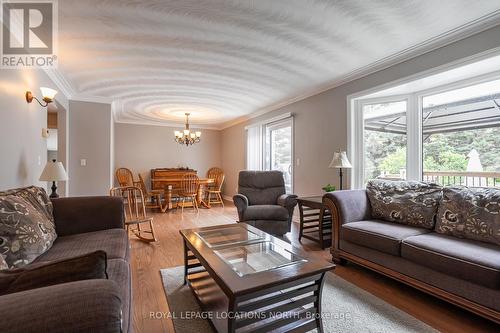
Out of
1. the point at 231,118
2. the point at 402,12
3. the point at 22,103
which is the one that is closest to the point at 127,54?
the point at 22,103

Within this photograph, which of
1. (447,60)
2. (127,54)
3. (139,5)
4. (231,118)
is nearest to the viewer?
(139,5)

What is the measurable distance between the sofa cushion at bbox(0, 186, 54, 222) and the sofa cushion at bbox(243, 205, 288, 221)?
6.89ft

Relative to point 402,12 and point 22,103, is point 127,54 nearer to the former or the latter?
point 22,103

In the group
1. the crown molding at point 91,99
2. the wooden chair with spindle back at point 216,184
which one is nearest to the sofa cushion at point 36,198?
the crown molding at point 91,99

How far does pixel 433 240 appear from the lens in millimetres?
1943

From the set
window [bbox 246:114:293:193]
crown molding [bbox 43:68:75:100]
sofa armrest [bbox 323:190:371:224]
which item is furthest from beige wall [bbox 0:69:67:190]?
window [bbox 246:114:293:193]

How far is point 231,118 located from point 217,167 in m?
1.91

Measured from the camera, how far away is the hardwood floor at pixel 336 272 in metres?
1.62

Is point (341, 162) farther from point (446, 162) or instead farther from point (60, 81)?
point (60, 81)

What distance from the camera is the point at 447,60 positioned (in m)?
2.39

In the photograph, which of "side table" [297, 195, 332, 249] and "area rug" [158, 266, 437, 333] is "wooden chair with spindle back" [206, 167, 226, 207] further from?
"area rug" [158, 266, 437, 333]

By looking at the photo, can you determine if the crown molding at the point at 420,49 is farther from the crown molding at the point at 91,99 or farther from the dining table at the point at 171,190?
the crown molding at the point at 91,99

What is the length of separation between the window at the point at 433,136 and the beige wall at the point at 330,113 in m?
0.24

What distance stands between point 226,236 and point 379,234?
1.36 meters
